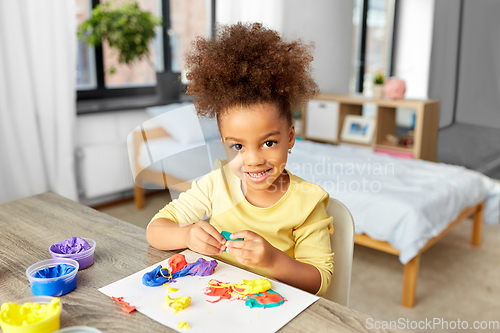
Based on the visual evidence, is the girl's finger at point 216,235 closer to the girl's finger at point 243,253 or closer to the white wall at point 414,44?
the girl's finger at point 243,253

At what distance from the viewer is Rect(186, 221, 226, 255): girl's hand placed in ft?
2.66

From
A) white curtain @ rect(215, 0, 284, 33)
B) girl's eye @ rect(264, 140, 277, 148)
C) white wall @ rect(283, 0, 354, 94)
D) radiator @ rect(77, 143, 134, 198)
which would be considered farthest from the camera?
white wall @ rect(283, 0, 354, 94)

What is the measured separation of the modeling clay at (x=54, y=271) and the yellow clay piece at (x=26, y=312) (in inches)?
4.6

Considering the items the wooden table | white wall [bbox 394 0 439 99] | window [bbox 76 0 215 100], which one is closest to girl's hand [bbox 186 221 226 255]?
the wooden table

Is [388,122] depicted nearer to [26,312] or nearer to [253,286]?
[253,286]

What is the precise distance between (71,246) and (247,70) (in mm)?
508

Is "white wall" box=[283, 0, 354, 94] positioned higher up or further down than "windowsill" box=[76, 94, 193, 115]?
higher up

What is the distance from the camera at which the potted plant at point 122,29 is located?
2.97 metres

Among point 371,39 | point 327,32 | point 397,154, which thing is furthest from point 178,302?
point 371,39

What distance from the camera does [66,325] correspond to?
0.66 m

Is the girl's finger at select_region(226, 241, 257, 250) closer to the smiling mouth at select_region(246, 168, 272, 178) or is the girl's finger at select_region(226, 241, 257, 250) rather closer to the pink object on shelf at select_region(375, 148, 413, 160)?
the smiling mouth at select_region(246, 168, 272, 178)

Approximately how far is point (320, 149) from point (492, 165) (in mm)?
1516

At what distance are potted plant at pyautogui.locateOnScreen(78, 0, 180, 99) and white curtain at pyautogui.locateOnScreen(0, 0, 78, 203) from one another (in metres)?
0.37

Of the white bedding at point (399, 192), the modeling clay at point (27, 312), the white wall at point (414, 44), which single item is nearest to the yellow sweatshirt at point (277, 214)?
the modeling clay at point (27, 312)
